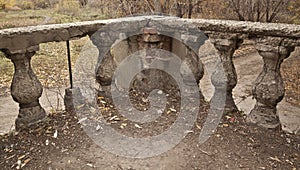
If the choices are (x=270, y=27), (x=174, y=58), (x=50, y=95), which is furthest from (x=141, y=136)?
(x=50, y=95)

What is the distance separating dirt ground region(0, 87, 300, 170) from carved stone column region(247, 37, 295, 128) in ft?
0.40

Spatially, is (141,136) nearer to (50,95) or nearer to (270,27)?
(270,27)

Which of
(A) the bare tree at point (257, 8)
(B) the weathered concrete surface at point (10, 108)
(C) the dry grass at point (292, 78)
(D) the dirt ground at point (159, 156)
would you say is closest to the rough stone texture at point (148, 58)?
(D) the dirt ground at point (159, 156)

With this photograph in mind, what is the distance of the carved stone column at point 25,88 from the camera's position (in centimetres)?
303

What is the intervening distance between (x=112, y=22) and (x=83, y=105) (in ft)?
3.31

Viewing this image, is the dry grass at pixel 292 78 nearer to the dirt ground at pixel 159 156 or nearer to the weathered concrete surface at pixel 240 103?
the weathered concrete surface at pixel 240 103

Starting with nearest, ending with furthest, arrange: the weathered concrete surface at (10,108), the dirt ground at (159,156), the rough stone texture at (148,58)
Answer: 1. the dirt ground at (159,156)
2. the rough stone texture at (148,58)
3. the weathered concrete surface at (10,108)

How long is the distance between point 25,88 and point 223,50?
201 cm

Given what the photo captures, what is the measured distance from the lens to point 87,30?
3.41 meters

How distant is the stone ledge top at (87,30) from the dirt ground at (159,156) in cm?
87

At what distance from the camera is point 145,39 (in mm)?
3791

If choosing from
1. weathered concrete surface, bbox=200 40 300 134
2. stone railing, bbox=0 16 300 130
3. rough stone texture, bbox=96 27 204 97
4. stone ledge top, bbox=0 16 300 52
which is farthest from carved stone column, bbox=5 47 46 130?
weathered concrete surface, bbox=200 40 300 134

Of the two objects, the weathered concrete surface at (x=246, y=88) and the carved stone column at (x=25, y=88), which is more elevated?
the carved stone column at (x=25, y=88)

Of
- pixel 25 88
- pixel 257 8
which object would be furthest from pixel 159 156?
pixel 257 8
